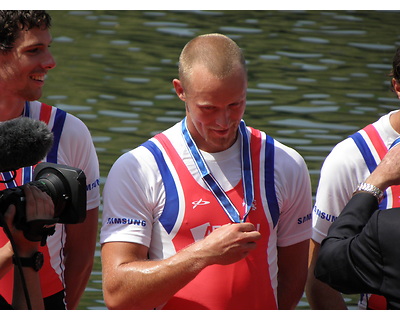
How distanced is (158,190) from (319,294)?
939 mm

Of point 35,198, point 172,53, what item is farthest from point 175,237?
point 172,53

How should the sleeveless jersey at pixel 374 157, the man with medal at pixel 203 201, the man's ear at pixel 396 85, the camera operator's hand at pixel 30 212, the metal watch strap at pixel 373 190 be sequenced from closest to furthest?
the camera operator's hand at pixel 30 212
the metal watch strap at pixel 373 190
the man with medal at pixel 203 201
the sleeveless jersey at pixel 374 157
the man's ear at pixel 396 85

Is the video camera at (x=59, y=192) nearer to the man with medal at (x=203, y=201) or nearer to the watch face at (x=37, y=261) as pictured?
the watch face at (x=37, y=261)

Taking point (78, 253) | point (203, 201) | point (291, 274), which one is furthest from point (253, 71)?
point (203, 201)

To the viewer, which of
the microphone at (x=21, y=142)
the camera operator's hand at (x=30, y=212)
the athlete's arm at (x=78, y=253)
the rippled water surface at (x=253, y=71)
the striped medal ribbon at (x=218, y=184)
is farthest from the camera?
the rippled water surface at (x=253, y=71)

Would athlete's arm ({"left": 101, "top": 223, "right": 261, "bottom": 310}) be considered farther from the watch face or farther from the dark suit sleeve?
the watch face

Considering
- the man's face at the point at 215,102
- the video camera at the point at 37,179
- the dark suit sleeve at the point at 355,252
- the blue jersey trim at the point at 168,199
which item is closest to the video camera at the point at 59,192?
the video camera at the point at 37,179

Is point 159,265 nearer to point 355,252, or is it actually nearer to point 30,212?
point 30,212

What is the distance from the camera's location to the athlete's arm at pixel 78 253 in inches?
170

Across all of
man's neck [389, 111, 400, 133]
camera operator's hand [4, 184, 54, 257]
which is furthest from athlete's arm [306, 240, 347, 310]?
camera operator's hand [4, 184, 54, 257]

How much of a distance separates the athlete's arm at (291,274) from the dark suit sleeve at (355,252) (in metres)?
0.65

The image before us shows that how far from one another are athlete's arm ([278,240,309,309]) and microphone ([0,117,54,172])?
1.34 m

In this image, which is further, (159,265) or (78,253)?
(78,253)

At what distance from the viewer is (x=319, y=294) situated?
165 inches
